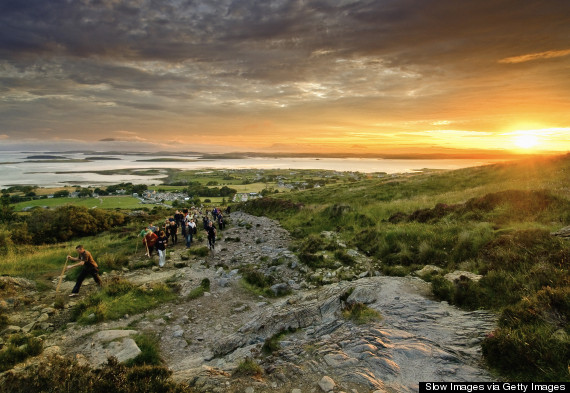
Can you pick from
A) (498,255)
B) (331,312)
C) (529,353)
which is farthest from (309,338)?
(498,255)

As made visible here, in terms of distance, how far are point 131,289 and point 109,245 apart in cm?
1566

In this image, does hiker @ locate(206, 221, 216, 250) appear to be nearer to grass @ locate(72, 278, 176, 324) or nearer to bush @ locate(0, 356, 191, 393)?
grass @ locate(72, 278, 176, 324)

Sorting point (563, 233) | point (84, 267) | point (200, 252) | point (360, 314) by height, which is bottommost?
point (200, 252)

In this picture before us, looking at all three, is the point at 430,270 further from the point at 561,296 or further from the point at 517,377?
the point at 517,377

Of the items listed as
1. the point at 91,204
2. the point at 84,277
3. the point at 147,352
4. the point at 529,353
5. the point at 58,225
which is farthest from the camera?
the point at 91,204

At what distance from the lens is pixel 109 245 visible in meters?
24.5

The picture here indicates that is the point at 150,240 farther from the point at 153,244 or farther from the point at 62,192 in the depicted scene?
the point at 62,192

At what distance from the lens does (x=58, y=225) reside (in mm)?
34219

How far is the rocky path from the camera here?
Answer: 17.4 feet

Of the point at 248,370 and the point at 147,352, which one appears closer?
the point at 248,370

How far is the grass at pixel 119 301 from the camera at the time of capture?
31.7ft

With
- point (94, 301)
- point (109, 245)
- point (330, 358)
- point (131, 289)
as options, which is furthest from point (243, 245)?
point (330, 358)

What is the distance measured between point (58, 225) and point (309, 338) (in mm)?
40337

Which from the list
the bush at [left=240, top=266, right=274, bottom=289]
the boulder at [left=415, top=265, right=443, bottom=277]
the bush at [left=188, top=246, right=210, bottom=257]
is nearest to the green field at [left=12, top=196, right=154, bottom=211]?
the bush at [left=188, top=246, right=210, bottom=257]
